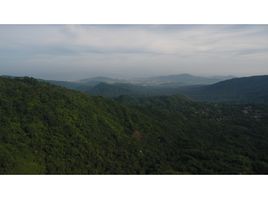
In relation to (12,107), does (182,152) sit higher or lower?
lower

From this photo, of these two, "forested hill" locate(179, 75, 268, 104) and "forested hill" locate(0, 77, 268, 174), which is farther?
"forested hill" locate(179, 75, 268, 104)

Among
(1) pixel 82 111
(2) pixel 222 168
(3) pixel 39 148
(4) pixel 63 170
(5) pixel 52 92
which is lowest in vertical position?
(2) pixel 222 168

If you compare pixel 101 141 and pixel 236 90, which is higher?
pixel 236 90

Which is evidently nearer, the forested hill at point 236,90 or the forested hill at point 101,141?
the forested hill at point 101,141

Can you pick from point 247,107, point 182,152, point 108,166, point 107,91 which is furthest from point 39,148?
point 107,91

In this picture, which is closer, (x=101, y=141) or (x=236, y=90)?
(x=101, y=141)

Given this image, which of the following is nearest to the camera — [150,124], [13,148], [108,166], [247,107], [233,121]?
[13,148]

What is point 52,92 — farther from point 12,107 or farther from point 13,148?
point 13,148

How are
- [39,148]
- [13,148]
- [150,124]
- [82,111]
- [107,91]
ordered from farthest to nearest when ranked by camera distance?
[107,91] < [150,124] < [82,111] < [39,148] < [13,148]
